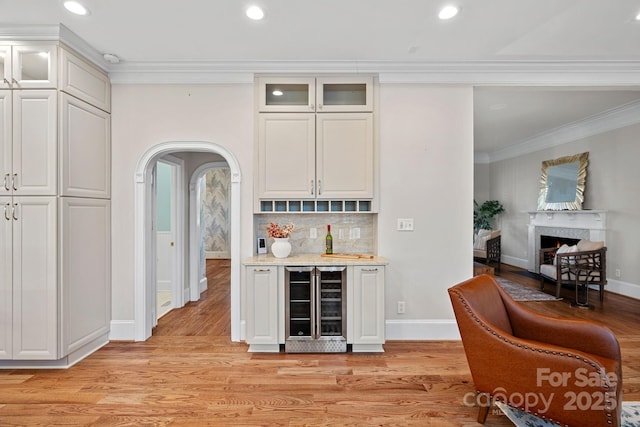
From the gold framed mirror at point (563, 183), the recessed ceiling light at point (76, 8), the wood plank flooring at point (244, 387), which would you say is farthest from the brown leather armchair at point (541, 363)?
the gold framed mirror at point (563, 183)

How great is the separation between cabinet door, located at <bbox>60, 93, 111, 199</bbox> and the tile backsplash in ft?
5.38

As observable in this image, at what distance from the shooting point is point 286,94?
335 centimetres

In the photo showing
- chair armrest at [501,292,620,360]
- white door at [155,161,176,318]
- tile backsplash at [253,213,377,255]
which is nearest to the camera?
chair armrest at [501,292,620,360]

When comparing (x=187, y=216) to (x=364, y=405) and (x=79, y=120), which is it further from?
(x=364, y=405)

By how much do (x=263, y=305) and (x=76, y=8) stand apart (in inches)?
113

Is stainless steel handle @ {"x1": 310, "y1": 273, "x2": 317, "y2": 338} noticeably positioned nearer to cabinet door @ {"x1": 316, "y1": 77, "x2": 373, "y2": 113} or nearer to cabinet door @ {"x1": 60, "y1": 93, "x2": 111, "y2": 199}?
cabinet door @ {"x1": 316, "y1": 77, "x2": 373, "y2": 113}

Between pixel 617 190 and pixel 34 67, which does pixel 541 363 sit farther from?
pixel 617 190

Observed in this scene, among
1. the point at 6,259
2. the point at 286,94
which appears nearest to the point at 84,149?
the point at 6,259

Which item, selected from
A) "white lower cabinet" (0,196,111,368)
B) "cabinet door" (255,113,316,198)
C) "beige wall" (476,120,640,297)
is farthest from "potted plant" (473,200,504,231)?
"white lower cabinet" (0,196,111,368)

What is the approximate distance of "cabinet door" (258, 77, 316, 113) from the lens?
10.7 feet

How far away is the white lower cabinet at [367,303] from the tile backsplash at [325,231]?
54cm

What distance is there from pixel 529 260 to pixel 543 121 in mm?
3046

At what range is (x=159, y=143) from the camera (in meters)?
3.31

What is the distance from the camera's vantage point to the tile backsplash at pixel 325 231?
11.6ft
